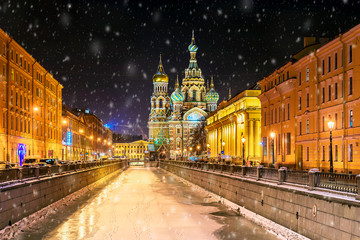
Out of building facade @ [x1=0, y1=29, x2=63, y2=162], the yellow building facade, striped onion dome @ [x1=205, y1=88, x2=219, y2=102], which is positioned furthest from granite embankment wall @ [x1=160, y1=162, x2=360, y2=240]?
striped onion dome @ [x1=205, y1=88, x2=219, y2=102]

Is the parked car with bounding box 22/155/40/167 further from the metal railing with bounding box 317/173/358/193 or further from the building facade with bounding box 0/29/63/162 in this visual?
the metal railing with bounding box 317/173/358/193

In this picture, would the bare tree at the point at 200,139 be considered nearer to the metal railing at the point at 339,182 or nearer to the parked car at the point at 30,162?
the parked car at the point at 30,162

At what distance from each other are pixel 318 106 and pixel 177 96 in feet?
493

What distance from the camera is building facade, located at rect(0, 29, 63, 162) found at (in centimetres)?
5281

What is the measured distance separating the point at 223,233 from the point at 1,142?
3762 centimetres

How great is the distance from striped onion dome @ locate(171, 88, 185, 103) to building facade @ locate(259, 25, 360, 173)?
12881 centimetres

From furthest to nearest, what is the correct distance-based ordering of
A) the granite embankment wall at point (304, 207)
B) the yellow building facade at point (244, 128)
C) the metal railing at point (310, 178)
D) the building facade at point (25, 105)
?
the yellow building facade at point (244, 128)
the building facade at point (25, 105)
the metal railing at point (310, 178)
the granite embankment wall at point (304, 207)

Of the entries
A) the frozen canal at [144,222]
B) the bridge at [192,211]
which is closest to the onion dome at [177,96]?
the bridge at [192,211]

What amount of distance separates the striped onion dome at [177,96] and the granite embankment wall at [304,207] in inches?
6622

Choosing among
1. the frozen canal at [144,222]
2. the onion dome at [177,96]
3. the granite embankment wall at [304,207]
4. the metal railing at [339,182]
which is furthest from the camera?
the onion dome at [177,96]

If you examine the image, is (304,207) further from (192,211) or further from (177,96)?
(177,96)

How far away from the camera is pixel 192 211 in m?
26.6

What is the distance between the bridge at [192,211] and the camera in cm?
1592

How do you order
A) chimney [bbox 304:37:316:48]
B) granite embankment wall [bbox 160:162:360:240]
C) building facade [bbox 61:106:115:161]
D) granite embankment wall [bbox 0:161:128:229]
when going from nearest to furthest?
granite embankment wall [bbox 160:162:360:240] < granite embankment wall [bbox 0:161:128:229] < chimney [bbox 304:37:316:48] < building facade [bbox 61:106:115:161]
